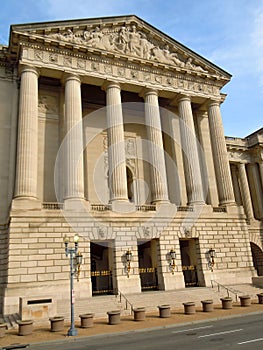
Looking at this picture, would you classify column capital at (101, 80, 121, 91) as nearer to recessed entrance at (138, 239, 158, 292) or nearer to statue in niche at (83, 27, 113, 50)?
statue in niche at (83, 27, 113, 50)

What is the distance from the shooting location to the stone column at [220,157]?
114 ft

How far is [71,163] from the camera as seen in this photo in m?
28.9

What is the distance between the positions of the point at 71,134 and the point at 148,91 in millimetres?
10605

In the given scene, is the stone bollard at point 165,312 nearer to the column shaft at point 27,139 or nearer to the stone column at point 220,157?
the column shaft at point 27,139

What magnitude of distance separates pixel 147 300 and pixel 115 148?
558 inches

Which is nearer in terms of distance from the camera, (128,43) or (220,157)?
(128,43)

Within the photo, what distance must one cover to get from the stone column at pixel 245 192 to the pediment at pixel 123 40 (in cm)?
1533

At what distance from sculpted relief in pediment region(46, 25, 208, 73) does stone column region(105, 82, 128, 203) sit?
14.3 feet

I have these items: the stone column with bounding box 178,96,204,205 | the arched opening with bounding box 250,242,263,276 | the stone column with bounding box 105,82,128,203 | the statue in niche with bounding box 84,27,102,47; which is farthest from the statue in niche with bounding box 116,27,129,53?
the arched opening with bounding box 250,242,263,276

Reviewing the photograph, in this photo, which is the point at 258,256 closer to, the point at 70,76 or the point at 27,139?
the point at 70,76

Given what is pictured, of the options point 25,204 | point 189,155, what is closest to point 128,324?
point 25,204

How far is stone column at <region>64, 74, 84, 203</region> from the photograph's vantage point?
28188 millimetres

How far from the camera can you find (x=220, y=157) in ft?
119

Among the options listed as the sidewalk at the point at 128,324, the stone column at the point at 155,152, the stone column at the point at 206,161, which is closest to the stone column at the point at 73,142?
the stone column at the point at 155,152
